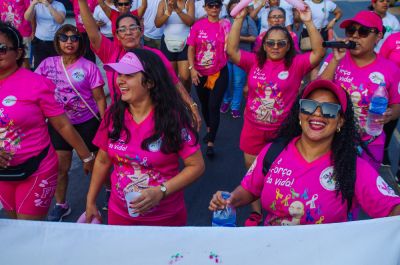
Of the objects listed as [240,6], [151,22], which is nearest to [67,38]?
[240,6]

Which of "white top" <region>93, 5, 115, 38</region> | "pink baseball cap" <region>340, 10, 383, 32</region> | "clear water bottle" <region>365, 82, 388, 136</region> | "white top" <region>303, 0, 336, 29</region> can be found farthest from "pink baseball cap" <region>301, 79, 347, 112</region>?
"white top" <region>303, 0, 336, 29</region>

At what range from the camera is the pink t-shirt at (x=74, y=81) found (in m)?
4.23

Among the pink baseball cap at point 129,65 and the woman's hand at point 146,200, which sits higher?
the pink baseball cap at point 129,65

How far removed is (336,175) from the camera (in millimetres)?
2344

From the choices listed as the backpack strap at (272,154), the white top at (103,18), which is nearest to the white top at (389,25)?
the white top at (103,18)

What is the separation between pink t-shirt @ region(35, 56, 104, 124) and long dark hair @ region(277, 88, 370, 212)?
217 centimetres

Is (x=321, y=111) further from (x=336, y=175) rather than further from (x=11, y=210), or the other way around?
(x=11, y=210)

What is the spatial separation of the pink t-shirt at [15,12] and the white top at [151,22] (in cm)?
188

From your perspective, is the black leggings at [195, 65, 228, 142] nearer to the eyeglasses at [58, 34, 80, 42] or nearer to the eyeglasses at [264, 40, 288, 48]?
the eyeglasses at [264, 40, 288, 48]

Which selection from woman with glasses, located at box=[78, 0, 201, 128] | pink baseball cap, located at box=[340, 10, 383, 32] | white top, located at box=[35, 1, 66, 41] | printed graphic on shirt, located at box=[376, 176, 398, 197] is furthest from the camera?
white top, located at box=[35, 1, 66, 41]

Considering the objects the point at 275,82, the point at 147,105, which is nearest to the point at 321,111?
the point at 147,105

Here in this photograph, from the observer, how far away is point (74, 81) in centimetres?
422

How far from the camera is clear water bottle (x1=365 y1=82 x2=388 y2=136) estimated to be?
3.65 metres

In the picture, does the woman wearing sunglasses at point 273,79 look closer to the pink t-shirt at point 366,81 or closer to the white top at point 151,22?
the pink t-shirt at point 366,81
